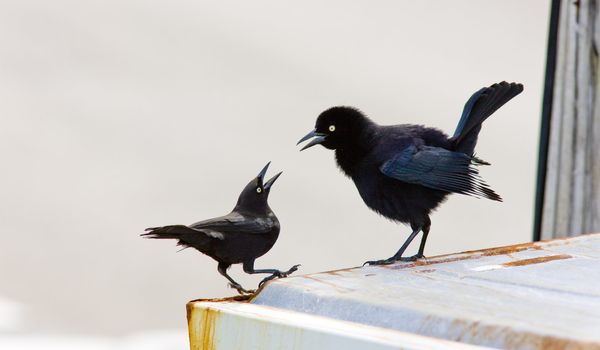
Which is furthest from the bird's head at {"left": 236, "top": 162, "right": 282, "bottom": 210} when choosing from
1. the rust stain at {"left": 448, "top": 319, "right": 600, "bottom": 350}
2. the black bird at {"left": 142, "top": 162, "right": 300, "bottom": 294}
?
the rust stain at {"left": 448, "top": 319, "right": 600, "bottom": 350}

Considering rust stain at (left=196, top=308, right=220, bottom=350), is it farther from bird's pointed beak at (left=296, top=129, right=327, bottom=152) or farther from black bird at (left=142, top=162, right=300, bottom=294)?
bird's pointed beak at (left=296, top=129, right=327, bottom=152)

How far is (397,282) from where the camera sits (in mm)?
2652

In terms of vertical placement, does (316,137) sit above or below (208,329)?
above

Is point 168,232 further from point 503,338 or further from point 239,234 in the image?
Answer: point 503,338

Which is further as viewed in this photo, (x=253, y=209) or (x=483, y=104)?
(x=253, y=209)

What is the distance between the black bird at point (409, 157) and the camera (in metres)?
3.88

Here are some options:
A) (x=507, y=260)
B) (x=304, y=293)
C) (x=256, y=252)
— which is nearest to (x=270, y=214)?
(x=256, y=252)

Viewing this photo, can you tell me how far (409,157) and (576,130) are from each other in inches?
81.0

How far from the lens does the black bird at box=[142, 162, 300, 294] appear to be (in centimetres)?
387

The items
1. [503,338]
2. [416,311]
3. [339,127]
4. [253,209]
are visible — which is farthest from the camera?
[253,209]

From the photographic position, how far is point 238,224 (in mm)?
4031

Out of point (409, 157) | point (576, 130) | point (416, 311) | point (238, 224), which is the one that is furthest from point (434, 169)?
point (576, 130)

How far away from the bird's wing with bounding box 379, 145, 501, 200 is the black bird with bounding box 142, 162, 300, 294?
0.57 meters

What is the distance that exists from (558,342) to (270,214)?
2463mm
